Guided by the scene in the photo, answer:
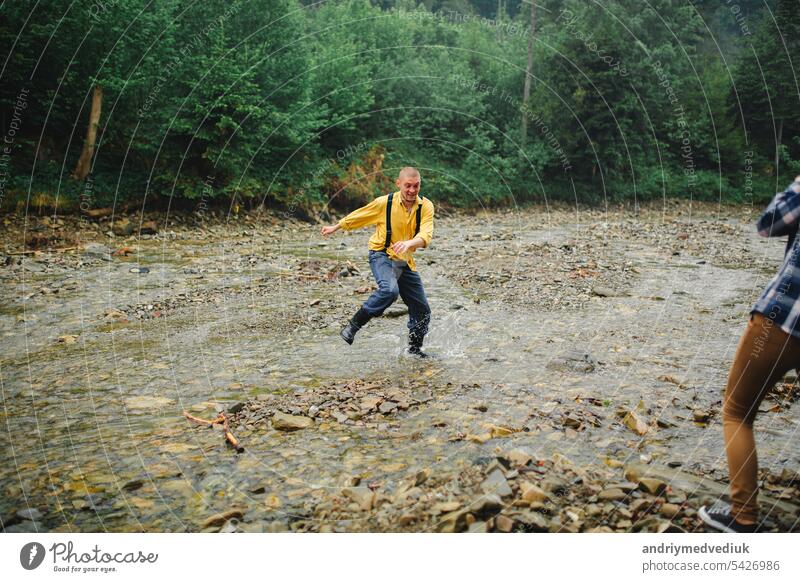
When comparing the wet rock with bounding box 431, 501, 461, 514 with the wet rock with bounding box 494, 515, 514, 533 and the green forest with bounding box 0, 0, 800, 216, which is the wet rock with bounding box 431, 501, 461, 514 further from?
the green forest with bounding box 0, 0, 800, 216

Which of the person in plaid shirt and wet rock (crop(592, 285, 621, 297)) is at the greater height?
the person in plaid shirt

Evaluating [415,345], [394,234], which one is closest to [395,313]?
[415,345]

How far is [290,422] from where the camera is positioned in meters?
5.97

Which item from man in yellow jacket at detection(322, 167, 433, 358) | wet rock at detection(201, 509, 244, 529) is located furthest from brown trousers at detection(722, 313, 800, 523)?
man in yellow jacket at detection(322, 167, 433, 358)

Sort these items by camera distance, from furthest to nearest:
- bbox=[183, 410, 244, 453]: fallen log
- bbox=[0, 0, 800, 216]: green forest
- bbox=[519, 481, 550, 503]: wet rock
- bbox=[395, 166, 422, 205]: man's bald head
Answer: bbox=[0, 0, 800, 216]: green forest < bbox=[395, 166, 422, 205]: man's bald head < bbox=[183, 410, 244, 453]: fallen log < bbox=[519, 481, 550, 503]: wet rock

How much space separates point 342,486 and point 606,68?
119 ft

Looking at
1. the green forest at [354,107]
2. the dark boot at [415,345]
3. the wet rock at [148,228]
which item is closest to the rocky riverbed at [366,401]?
the dark boot at [415,345]

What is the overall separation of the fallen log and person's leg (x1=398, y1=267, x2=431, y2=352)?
3.09 m

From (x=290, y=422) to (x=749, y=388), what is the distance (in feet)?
13.5

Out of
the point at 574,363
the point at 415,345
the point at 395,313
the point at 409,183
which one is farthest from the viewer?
the point at 395,313

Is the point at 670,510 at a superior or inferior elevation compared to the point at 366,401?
superior

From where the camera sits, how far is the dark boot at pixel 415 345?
8.47 m

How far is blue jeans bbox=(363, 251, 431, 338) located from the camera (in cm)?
780

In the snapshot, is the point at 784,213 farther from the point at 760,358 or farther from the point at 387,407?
the point at 387,407
